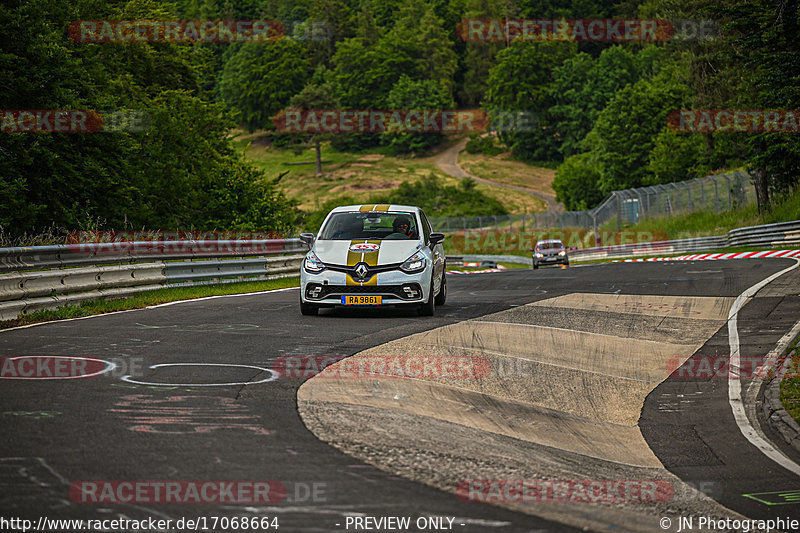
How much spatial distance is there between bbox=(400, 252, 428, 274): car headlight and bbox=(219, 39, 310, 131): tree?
15169 centimetres

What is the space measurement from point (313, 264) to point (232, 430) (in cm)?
777

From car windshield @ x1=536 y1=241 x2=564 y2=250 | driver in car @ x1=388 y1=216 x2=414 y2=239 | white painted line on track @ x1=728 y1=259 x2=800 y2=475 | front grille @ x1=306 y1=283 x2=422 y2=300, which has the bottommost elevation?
car windshield @ x1=536 y1=241 x2=564 y2=250

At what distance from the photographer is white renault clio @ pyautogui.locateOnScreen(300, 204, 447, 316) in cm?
1362

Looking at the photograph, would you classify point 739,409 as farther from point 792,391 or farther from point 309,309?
point 309,309

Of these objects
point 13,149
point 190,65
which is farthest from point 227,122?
point 13,149

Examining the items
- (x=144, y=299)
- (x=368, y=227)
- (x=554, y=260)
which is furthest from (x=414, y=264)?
(x=554, y=260)

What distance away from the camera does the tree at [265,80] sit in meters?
164

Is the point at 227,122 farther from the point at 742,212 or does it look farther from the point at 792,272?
the point at 792,272

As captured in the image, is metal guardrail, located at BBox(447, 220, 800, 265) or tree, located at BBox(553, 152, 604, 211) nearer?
metal guardrail, located at BBox(447, 220, 800, 265)

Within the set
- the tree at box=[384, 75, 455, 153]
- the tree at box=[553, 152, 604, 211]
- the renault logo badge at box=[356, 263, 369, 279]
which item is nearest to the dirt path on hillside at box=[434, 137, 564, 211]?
the tree at box=[384, 75, 455, 153]

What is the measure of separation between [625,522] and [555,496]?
478mm

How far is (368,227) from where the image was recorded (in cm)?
1502

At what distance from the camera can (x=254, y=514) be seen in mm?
4637

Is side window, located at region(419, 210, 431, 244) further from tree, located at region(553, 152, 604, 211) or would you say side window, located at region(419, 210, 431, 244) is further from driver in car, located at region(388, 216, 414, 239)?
tree, located at region(553, 152, 604, 211)
